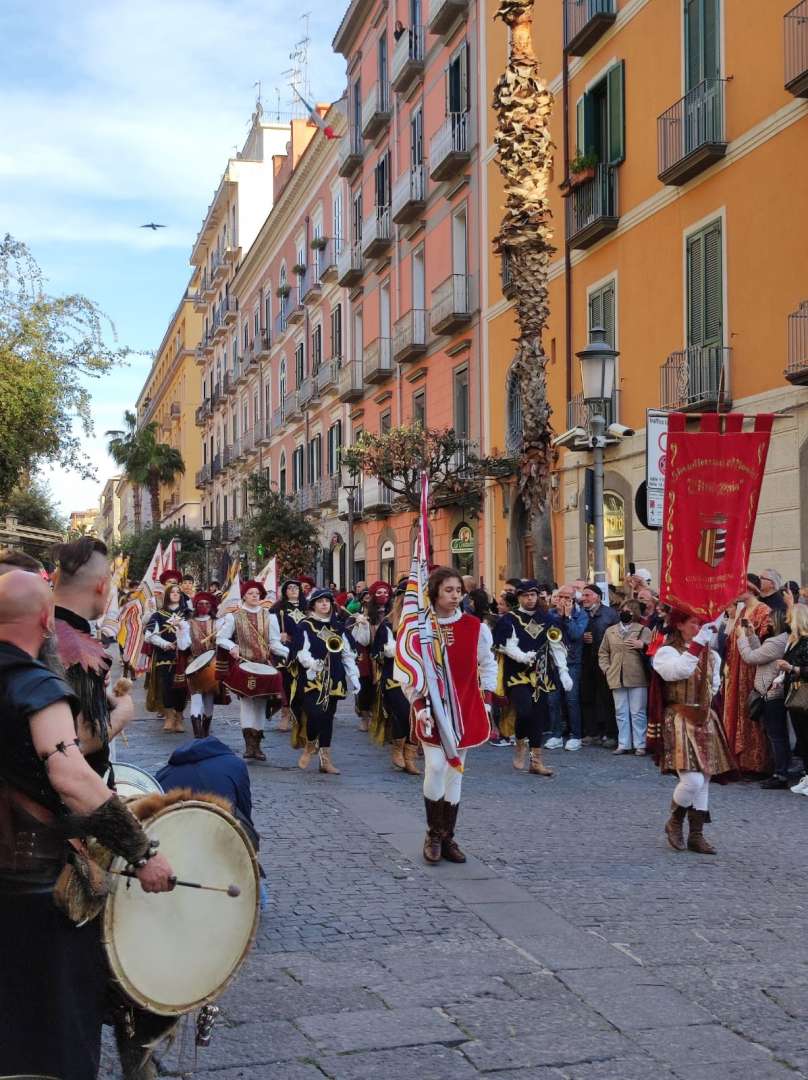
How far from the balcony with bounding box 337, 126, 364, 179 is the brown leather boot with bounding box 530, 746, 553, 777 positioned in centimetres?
2878

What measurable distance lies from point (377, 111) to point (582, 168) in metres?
14.6

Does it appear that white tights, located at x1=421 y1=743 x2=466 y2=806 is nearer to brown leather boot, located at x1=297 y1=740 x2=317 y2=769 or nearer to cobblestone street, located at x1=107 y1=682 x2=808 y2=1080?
cobblestone street, located at x1=107 y1=682 x2=808 y2=1080

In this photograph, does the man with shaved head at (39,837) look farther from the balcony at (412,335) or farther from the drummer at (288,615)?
the balcony at (412,335)

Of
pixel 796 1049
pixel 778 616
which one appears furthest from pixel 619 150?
pixel 796 1049

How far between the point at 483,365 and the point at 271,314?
26273 millimetres

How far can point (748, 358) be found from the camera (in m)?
17.7

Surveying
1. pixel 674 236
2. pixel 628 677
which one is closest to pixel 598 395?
pixel 628 677

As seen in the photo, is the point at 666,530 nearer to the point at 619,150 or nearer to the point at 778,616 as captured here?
the point at 778,616

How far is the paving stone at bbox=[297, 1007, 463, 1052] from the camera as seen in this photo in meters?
4.81

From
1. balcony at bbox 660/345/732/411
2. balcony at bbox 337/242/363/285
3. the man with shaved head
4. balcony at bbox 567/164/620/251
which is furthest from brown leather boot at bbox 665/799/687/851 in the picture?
balcony at bbox 337/242/363/285

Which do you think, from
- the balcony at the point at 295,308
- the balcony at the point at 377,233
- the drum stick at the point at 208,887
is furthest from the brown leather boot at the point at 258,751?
the balcony at the point at 295,308

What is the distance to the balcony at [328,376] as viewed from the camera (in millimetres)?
40750

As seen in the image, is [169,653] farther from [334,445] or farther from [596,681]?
[334,445]

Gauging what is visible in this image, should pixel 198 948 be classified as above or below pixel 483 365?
below
